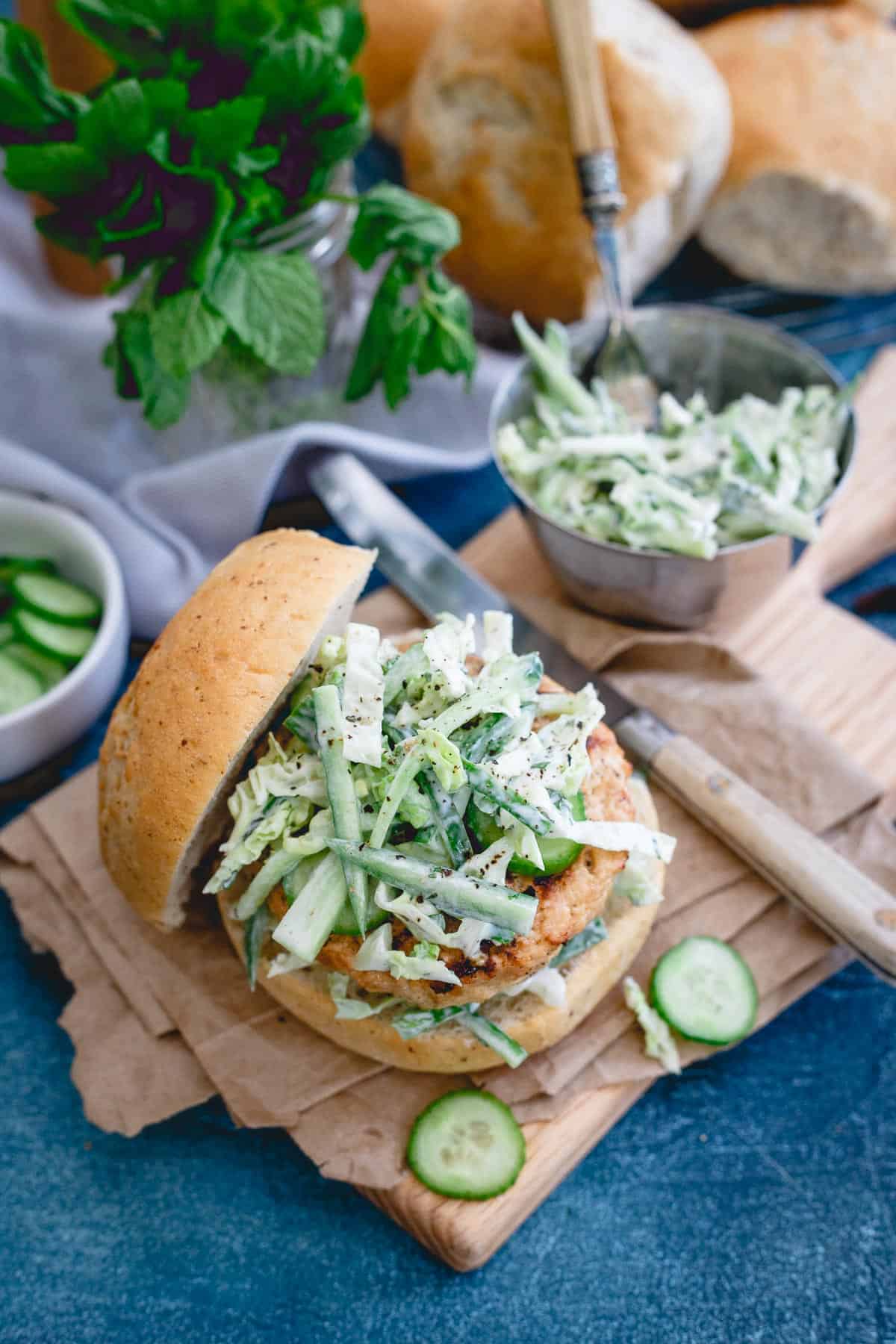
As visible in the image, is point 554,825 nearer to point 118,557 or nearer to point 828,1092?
point 828,1092

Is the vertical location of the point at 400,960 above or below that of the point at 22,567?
above

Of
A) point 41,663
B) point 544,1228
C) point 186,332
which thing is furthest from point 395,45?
point 544,1228

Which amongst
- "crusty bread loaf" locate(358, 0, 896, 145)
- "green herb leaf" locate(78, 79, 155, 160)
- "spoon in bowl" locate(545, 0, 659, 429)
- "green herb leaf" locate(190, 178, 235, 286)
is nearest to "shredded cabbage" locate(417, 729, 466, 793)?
"green herb leaf" locate(190, 178, 235, 286)

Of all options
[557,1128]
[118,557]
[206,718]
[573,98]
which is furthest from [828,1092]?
[573,98]

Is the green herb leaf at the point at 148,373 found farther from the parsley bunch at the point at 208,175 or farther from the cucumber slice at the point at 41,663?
the cucumber slice at the point at 41,663

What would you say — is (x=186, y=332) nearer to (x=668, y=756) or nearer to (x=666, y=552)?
(x=666, y=552)

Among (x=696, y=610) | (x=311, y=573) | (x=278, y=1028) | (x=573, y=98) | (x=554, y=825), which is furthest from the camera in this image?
(x=573, y=98)
